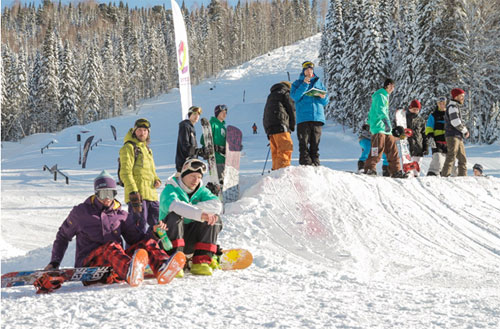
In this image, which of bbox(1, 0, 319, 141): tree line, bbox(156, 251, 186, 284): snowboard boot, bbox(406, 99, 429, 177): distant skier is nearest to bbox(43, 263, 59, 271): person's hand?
bbox(156, 251, 186, 284): snowboard boot

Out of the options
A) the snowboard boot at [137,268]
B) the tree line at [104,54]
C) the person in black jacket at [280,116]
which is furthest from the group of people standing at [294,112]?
the tree line at [104,54]

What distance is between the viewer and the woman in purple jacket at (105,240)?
405 centimetres

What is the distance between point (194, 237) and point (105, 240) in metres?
0.88

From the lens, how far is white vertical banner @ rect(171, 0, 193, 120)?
11089 mm

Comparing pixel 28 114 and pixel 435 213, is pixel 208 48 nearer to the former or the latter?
pixel 28 114

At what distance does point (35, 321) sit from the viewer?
10.2 feet

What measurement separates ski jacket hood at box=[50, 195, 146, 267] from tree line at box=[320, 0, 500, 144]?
22967mm

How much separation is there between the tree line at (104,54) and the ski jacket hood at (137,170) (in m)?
50.9

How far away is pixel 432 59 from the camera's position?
26594 millimetres

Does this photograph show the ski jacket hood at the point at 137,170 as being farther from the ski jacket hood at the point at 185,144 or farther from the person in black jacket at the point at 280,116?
the person in black jacket at the point at 280,116

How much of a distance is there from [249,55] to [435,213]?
96.2 meters

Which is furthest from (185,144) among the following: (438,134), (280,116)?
(438,134)

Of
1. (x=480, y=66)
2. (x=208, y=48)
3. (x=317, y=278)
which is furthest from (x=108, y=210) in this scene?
(x=208, y=48)

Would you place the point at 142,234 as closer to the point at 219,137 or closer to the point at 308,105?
the point at 219,137
